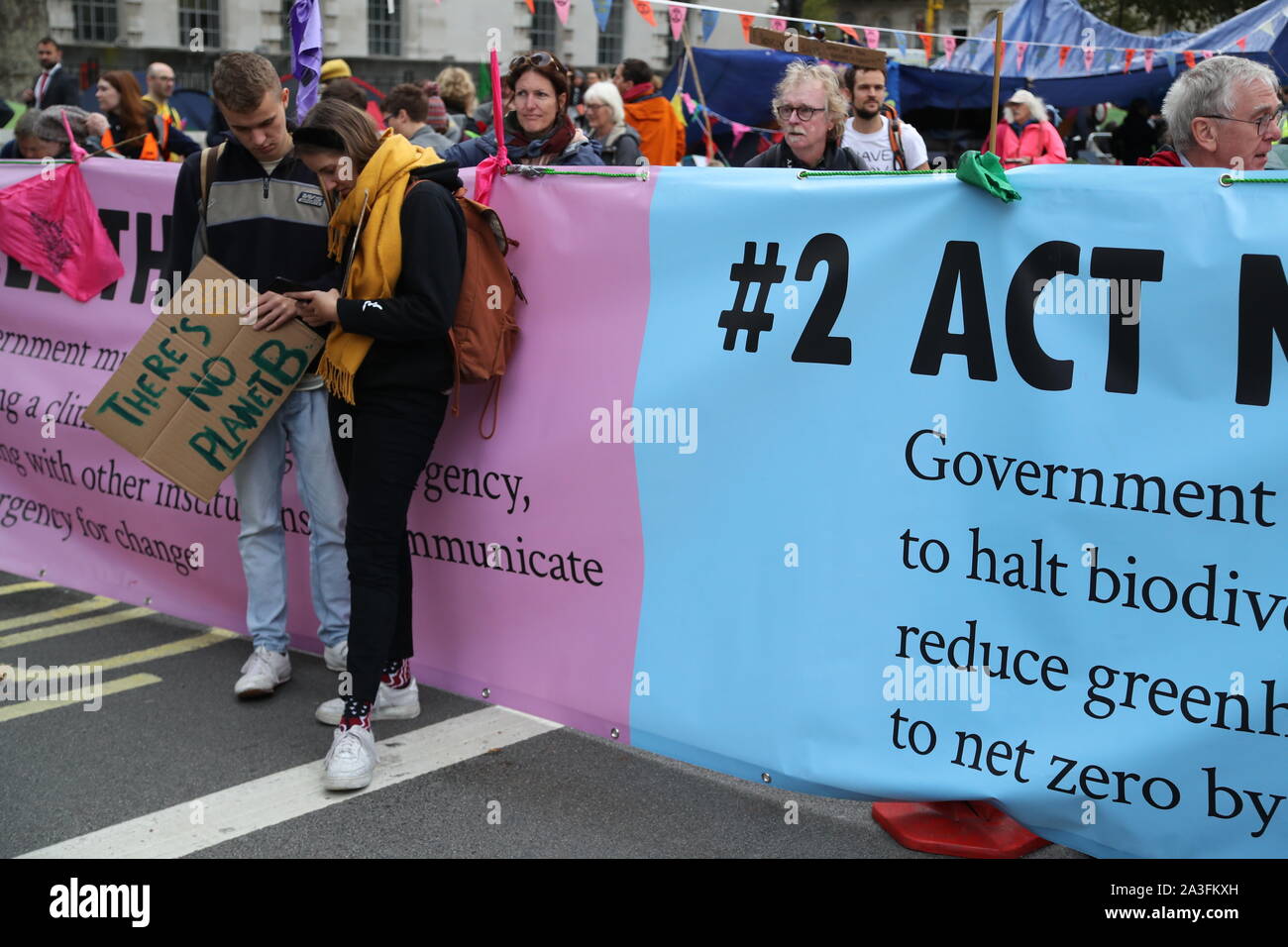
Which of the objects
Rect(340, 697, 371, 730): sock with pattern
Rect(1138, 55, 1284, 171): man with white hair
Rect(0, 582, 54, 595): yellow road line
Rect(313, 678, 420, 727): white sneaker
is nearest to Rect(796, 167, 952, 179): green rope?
Rect(1138, 55, 1284, 171): man with white hair

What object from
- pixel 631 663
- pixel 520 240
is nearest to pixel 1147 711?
pixel 631 663

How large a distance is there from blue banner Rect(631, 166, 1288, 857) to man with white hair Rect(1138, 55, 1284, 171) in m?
0.85

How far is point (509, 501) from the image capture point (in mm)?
4176

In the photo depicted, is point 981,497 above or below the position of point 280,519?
above

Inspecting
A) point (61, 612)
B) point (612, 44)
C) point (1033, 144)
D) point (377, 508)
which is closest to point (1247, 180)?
point (377, 508)

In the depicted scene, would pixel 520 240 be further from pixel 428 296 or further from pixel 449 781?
pixel 449 781

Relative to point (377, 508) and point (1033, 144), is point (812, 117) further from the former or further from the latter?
point (1033, 144)

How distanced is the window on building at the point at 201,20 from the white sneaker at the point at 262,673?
37.4m

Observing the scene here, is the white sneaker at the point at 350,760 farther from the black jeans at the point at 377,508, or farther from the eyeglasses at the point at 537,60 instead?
the eyeglasses at the point at 537,60

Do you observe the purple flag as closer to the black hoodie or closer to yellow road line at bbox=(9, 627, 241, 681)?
the black hoodie

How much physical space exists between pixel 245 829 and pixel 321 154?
185 centimetres

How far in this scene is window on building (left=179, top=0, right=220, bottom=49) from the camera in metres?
38.5

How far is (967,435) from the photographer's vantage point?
10.8 ft

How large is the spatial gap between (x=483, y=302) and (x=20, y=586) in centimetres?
316
